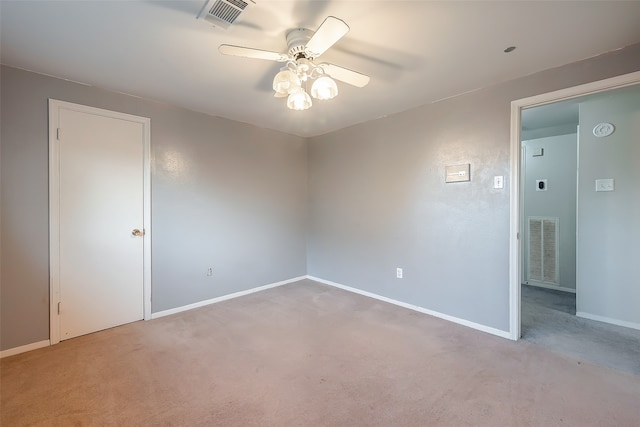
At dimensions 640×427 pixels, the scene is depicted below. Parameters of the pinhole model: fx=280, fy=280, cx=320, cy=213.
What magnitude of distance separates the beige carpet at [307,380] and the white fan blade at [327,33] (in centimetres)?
214

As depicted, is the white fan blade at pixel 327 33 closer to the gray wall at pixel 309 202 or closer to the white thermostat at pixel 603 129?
the gray wall at pixel 309 202

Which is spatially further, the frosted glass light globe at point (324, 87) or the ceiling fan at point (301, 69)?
the frosted glass light globe at point (324, 87)

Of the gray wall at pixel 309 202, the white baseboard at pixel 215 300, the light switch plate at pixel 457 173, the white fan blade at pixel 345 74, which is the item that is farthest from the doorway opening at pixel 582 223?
the white baseboard at pixel 215 300

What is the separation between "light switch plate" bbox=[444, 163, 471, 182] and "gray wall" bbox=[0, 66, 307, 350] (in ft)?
7.68

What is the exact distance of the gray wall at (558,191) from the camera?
4.04 meters

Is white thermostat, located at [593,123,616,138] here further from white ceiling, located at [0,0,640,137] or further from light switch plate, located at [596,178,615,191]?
white ceiling, located at [0,0,640,137]

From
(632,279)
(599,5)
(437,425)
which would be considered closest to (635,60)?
(599,5)

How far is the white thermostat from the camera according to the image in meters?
2.96

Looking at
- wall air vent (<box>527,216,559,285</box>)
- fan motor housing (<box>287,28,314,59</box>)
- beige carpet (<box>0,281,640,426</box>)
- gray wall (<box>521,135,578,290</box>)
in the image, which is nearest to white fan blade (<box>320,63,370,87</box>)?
fan motor housing (<box>287,28,314,59</box>)

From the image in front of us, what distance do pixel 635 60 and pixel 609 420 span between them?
7.94 ft

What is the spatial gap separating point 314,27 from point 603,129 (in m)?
3.31

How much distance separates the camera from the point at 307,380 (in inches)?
77.8

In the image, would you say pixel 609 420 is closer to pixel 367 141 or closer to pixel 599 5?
pixel 599 5

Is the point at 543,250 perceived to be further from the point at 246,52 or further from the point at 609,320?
the point at 246,52
